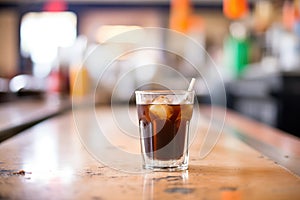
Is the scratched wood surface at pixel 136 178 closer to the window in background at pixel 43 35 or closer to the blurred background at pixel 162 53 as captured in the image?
the blurred background at pixel 162 53

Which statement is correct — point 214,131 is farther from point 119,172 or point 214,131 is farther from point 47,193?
point 47,193

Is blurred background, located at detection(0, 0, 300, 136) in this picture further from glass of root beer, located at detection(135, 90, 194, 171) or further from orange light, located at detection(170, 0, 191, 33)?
glass of root beer, located at detection(135, 90, 194, 171)

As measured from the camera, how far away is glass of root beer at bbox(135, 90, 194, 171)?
88 centimetres

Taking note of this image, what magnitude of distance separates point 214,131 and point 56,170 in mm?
888

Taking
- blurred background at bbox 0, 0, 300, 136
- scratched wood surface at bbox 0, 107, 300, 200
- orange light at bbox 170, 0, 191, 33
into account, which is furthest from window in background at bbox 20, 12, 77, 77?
scratched wood surface at bbox 0, 107, 300, 200

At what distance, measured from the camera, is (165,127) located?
892mm

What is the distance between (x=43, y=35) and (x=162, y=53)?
305cm

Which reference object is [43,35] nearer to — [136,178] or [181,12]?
[181,12]

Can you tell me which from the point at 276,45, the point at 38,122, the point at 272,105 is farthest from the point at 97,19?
the point at 38,122

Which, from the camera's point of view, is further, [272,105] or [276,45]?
[276,45]

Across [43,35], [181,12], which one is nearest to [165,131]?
[181,12]

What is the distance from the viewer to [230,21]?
9203 millimetres

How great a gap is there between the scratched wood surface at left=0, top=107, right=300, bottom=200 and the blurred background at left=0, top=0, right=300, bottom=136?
24 centimetres

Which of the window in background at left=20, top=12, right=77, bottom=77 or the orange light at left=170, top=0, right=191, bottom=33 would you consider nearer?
the orange light at left=170, top=0, right=191, bottom=33
